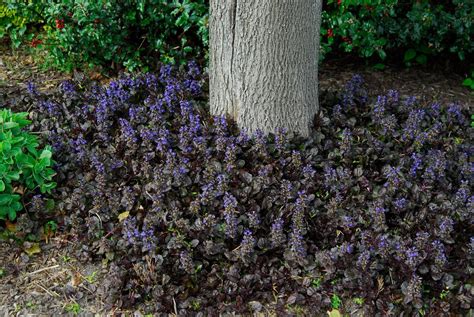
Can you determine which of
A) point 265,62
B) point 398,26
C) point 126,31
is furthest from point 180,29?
point 398,26

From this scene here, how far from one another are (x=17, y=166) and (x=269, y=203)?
1.54 meters

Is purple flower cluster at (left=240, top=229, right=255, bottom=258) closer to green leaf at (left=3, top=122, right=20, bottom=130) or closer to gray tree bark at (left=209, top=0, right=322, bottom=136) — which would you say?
gray tree bark at (left=209, top=0, right=322, bottom=136)

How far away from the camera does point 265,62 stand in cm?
371

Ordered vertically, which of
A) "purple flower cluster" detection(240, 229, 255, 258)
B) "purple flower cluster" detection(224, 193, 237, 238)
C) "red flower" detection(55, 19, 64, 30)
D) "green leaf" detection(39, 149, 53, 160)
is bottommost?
"purple flower cluster" detection(240, 229, 255, 258)

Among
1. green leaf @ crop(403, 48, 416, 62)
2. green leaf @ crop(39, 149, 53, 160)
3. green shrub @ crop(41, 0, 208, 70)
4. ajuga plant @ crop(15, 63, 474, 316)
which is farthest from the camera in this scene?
green leaf @ crop(403, 48, 416, 62)

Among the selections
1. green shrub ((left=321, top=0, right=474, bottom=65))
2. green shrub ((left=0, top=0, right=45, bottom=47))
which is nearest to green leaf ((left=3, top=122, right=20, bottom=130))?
green shrub ((left=0, top=0, right=45, bottom=47))

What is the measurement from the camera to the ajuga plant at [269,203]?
311 centimetres

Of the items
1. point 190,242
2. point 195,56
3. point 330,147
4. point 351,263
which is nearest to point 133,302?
point 190,242

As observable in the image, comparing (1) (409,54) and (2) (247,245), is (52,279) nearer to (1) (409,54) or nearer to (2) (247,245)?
(2) (247,245)

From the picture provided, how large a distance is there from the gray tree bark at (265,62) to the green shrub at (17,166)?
4.03 ft

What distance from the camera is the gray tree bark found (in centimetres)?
359

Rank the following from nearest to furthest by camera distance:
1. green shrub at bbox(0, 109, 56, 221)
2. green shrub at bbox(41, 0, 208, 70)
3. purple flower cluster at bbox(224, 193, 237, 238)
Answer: purple flower cluster at bbox(224, 193, 237, 238) < green shrub at bbox(0, 109, 56, 221) < green shrub at bbox(41, 0, 208, 70)

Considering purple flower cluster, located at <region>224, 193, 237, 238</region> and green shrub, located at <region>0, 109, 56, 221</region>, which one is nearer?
purple flower cluster, located at <region>224, 193, 237, 238</region>

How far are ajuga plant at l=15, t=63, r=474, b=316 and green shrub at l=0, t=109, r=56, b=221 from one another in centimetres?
20
